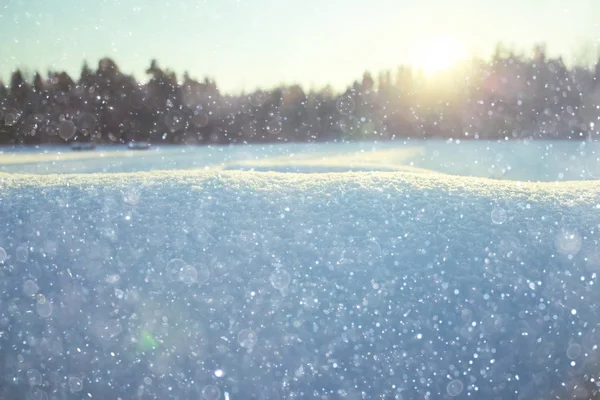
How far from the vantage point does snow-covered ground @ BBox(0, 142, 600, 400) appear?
330 centimetres

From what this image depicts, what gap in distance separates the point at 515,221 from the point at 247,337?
2.40 meters

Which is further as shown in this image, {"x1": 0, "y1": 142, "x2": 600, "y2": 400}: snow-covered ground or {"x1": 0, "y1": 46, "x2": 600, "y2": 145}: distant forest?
{"x1": 0, "y1": 46, "x2": 600, "y2": 145}: distant forest

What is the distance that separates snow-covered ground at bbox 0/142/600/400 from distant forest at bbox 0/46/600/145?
48.6 feet

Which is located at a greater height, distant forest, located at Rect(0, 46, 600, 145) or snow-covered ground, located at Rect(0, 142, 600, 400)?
distant forest, located at Rect(0, 46, 600, 145)

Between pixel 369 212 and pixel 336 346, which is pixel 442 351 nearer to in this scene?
pixel 336 346

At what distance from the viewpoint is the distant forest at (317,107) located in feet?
58.5

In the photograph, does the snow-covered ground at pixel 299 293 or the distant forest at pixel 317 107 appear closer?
the snow-covered ground at pixel 299 293

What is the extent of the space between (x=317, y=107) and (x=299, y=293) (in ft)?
53.1

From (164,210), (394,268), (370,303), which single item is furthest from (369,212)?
(164,210)

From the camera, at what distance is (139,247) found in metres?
3.86

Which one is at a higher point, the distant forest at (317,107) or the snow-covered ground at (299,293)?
the distant forest at (317,107)

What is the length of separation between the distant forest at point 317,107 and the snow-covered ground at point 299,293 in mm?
14825

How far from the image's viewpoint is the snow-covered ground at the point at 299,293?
10.8 ft

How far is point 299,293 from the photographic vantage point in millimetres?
3559
